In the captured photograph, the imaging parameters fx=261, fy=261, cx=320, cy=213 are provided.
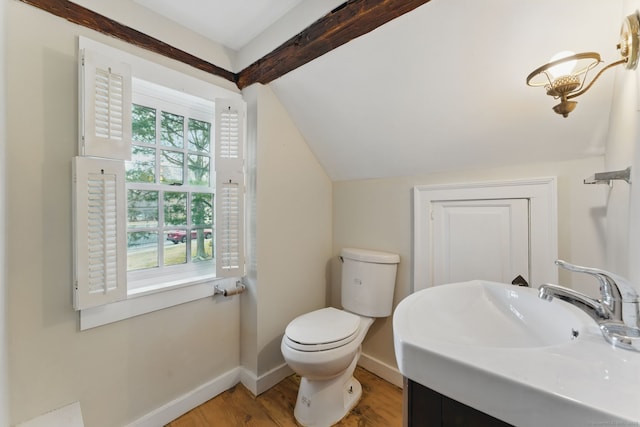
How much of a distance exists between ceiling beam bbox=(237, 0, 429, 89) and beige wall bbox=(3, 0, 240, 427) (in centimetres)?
66

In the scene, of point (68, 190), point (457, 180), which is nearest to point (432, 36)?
point (457, 180)

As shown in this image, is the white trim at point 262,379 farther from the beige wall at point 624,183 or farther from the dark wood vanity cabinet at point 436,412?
the beige wall at point 624,183

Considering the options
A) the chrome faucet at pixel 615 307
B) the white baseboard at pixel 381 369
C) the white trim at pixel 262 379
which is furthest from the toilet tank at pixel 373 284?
the chrome faucet at pixel 615 307

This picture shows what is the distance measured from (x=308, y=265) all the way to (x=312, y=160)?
789 mm

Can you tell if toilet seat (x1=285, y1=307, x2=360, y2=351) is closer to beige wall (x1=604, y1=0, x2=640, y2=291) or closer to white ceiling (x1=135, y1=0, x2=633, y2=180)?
white ceiling (x1=135, y1=0, x2=633, y2=180)

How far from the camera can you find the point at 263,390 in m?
1.64

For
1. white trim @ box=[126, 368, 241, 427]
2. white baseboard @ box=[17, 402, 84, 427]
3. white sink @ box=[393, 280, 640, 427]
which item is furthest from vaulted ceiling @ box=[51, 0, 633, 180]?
white baseboard @ box=[17, 402, 84, 427]

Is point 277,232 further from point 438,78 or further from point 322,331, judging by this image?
point 438,78

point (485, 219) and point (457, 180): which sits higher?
point (457, 180)

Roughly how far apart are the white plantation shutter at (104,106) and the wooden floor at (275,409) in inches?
56.5

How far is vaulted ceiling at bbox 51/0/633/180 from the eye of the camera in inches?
37.2

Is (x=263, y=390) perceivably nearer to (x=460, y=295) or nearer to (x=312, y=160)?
(x=460, y=295)

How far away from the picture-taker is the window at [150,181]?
1124 millimetres

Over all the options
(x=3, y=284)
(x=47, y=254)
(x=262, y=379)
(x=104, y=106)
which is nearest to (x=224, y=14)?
(x=104, y=106)
